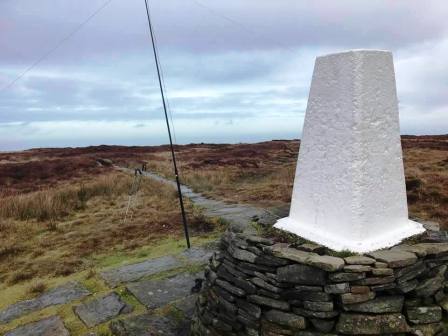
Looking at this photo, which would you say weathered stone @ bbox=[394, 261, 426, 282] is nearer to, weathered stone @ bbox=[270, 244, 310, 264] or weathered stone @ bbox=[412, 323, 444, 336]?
weathered stone @ bbox=[412, 323, 444, 336]

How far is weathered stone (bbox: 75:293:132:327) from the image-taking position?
6039mm

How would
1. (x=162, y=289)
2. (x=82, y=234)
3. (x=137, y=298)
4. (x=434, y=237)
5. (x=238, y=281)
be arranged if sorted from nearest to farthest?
(x=238, y=281) < (x=434, y=237) < (x=137, y=298) < (x=162, y=289) < (x=82, y=234)

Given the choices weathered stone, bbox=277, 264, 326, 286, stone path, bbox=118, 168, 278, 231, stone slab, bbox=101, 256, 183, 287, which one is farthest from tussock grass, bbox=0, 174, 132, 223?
weathered stone, bbox=277, 264, 326, 286

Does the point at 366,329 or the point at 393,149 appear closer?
the point at 366,329

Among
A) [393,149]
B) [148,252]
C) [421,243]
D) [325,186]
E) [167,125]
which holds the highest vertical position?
[167,125]

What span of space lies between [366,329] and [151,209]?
32.6ft

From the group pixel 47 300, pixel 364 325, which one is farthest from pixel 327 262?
pixel 47 300

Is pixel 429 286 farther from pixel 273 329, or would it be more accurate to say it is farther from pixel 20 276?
pixel 20 276

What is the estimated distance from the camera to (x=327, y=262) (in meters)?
4.21

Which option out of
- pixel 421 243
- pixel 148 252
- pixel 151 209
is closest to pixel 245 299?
pixel 421 243

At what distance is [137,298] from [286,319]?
10.3 ft

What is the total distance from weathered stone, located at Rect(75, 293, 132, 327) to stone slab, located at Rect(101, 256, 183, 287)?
2.06 feet

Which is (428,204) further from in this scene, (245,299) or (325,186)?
(245,299)

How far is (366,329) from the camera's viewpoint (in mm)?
4223
